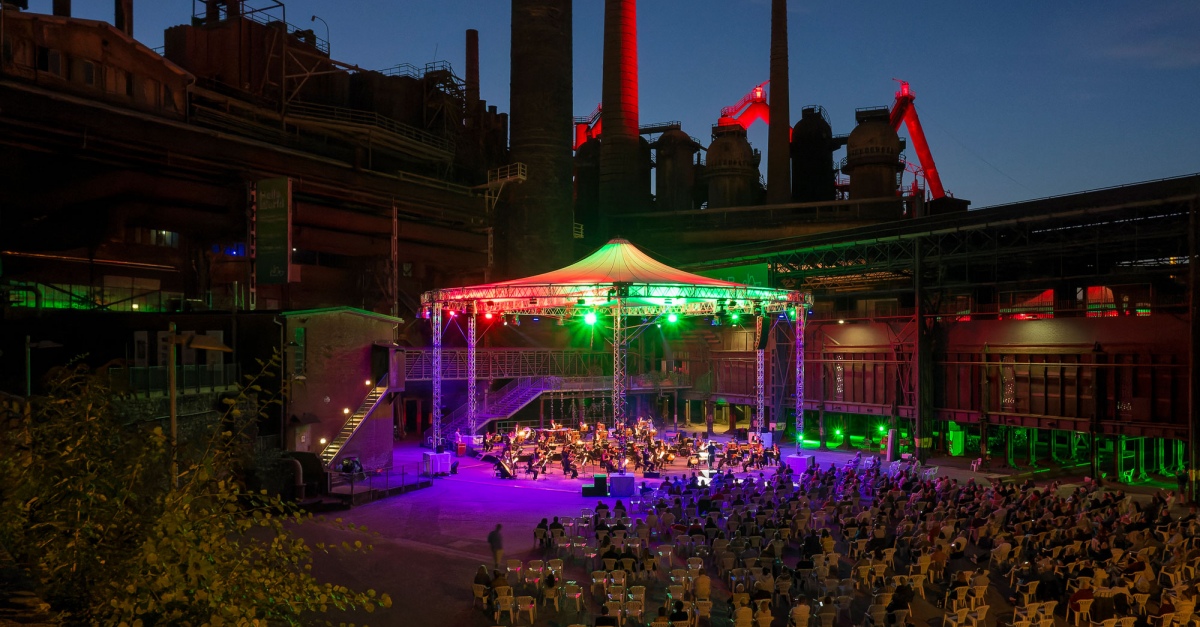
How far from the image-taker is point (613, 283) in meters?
25.9

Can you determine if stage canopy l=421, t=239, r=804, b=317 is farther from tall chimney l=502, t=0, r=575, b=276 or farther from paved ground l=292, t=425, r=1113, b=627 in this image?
tall chimney l=502, t=0, r=575, b=276

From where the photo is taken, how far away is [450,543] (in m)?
18.5

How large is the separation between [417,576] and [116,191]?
74.0 feet

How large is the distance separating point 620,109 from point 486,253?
1622 centimetres

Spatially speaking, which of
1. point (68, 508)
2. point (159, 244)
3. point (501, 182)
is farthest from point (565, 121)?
point (68, 508)

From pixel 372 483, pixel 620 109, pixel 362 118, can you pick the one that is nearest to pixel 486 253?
pixel 362 118

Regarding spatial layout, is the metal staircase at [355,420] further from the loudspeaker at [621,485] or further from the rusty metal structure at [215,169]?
the loudspeaker at [621,485]

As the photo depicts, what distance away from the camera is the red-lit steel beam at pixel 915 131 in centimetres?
6388

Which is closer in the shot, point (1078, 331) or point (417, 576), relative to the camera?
point (417, 576)

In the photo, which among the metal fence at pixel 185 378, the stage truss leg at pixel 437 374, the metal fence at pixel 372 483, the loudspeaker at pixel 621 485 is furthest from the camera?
the stage truss leg at pixel 437 374

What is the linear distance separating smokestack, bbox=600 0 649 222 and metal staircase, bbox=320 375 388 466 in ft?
102

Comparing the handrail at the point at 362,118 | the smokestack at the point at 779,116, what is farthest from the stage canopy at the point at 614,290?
the smokestack at the point at 779,116

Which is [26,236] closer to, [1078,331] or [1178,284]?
[1078,331]

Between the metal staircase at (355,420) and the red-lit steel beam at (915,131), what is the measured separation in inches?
1793
